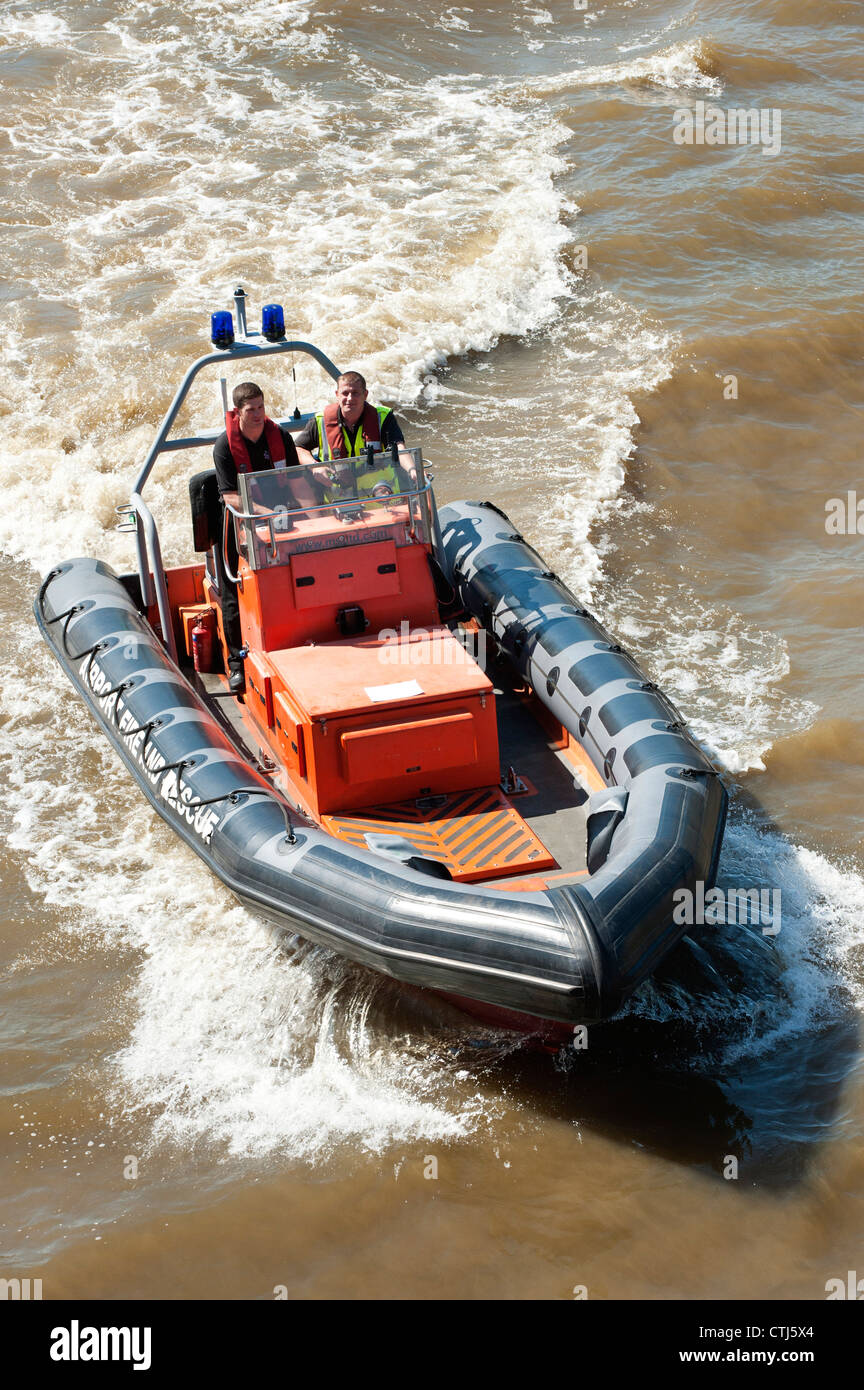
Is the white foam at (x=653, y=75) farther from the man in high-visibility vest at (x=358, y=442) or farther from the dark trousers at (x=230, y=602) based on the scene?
the dark trousers at (x=230, y=602)

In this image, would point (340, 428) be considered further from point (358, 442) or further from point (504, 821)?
point (504, 821)

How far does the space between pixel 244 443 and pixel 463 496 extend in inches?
128

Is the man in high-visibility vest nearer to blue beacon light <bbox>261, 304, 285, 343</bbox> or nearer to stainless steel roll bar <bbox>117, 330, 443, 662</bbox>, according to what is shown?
stainless steel roll bar <bbox>117, 330, 443, 662</bbox>

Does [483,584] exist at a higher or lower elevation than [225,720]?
higher

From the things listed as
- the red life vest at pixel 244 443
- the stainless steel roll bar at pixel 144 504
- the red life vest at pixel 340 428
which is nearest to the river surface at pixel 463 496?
the stainless steel roll bar at pixel 144 504

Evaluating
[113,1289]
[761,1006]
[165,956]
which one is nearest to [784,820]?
[761,1006]

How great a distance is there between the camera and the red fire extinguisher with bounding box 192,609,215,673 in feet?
25.4

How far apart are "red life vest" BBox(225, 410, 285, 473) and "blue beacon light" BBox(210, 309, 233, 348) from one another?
0.38 meters

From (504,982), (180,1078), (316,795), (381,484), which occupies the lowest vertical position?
(180,1078)

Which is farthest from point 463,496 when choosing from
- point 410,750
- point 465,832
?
point 465,832

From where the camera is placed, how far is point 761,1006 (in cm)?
620

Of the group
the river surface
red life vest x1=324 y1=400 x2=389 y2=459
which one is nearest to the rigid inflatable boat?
red life vest x1=324 y1=400 x2=389 y2=459

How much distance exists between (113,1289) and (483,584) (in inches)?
160
